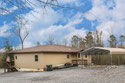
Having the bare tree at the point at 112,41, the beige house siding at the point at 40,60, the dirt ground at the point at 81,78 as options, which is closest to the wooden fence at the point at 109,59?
the beige house siding at the point at 40,60

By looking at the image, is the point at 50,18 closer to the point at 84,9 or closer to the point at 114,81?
the point at 84,9

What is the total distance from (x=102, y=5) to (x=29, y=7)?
1374 mm

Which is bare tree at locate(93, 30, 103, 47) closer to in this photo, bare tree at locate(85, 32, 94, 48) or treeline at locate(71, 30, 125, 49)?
treeline at locate(71, 30, 125, 49)

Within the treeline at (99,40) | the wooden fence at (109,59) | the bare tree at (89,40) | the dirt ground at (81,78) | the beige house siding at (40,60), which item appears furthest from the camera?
the bare tree at (89,40)

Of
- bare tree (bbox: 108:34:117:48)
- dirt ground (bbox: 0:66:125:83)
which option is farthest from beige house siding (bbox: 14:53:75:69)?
bare tree (bbox: 108:34:117:48)

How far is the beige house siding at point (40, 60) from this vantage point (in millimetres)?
19517

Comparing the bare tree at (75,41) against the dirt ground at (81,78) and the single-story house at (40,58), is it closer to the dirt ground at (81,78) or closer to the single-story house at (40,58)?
the single-story house at (40,58)

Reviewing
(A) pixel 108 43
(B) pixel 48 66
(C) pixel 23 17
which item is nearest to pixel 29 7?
(C) pixel 23 17

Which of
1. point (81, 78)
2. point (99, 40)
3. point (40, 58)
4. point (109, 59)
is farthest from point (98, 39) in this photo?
point (81, 78)

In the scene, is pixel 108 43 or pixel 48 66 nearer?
pixel 48 66

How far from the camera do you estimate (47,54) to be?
65.7 feet

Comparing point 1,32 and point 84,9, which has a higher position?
point 84,9

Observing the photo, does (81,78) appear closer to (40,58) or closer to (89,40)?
(40,58)

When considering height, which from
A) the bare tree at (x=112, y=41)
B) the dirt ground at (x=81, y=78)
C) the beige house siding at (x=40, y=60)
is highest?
the bare tree at (x=112, y=41)
